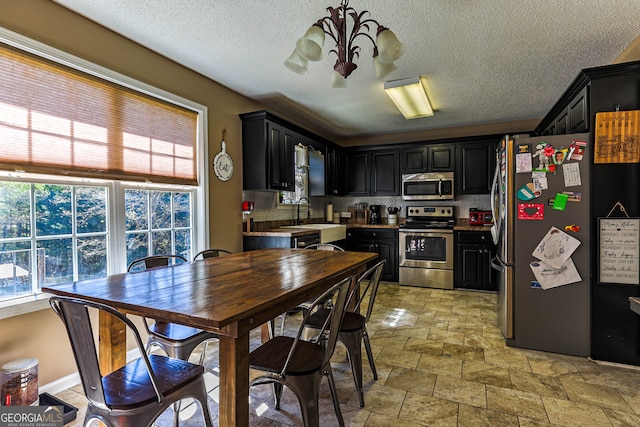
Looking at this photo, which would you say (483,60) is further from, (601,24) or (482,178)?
(482,178)

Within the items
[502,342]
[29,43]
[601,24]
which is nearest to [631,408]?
[502,342]

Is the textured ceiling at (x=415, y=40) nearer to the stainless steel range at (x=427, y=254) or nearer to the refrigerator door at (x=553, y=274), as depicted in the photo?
the refrigerator door at (x=553, y=274)

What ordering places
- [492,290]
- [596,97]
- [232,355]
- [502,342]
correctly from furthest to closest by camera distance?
1. [492,290]
2. [502,342]
3. [596,97]
4. [232,355]

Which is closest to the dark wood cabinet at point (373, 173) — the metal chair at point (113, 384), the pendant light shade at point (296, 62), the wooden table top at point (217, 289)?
the wooden table top at point (217, 289)

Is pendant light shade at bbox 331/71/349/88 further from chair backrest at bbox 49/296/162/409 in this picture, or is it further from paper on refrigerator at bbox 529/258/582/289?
paper on refrigerator at bbox 529/258/582/289

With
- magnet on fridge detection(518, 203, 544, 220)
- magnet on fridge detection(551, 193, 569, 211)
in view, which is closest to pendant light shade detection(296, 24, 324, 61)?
magnet on fridge detection(518, 203, 544, 220)

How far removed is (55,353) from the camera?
2146 mm

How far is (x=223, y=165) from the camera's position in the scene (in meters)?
3.51

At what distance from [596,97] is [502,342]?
7.10 ft

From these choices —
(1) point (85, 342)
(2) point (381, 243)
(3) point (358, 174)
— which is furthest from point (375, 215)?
(1) point (85, 342)

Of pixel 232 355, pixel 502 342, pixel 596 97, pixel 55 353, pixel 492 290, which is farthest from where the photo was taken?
pixel 492 290

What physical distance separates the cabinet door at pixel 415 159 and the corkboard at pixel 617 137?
9.43 feet

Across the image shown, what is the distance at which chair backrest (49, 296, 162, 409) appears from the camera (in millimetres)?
1102

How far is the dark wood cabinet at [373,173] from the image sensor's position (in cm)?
558
